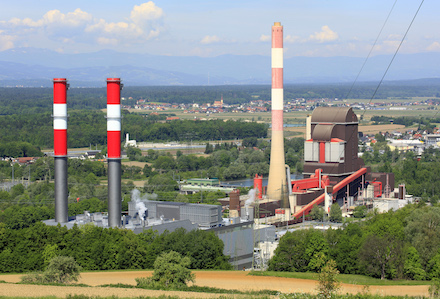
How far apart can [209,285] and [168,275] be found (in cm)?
290

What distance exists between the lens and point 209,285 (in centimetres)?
3741

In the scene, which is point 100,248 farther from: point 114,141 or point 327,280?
point 327,280

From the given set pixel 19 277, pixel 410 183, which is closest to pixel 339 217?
pixel 410 183

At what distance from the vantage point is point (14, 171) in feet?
323

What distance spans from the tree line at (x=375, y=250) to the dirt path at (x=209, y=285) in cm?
Result: 285

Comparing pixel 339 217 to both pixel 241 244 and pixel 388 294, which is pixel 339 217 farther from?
pixel 388 294

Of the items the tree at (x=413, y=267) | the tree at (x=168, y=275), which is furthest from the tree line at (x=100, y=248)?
the tree at (x=413, y=267)

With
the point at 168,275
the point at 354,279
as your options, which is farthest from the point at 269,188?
the point at 168,275

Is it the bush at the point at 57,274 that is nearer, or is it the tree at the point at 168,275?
the tree at the point at 168,275

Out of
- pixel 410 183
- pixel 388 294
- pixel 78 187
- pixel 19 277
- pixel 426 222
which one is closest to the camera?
pixel 388 294

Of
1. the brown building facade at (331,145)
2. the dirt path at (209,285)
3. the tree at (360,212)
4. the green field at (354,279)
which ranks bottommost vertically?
the tree at (360,212)

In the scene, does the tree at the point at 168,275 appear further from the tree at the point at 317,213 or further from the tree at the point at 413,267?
the tree at the point at 317,213

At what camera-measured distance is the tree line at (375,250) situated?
41.1 m

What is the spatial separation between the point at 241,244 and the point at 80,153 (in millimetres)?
76820
